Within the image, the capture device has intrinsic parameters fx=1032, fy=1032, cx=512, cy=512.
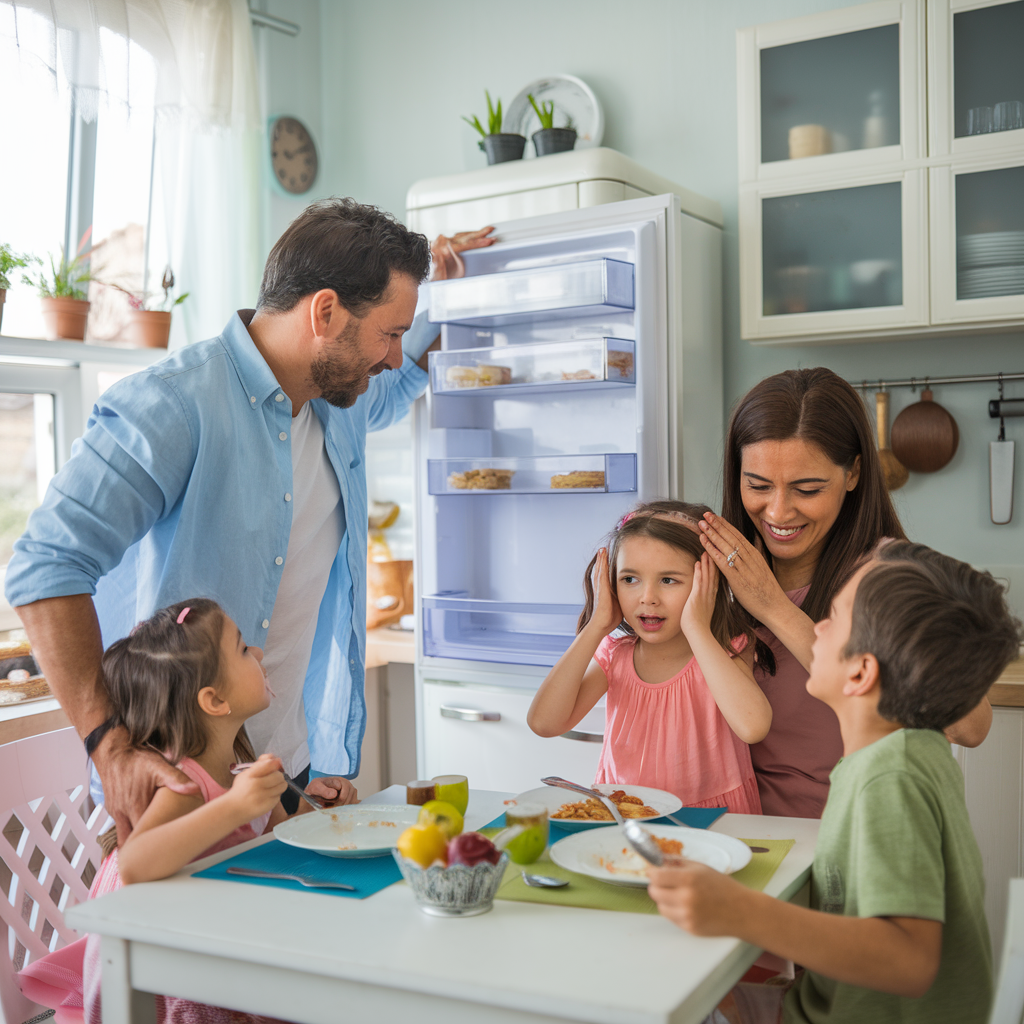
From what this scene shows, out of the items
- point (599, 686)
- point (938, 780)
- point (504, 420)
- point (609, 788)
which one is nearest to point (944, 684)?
point (938, 780)

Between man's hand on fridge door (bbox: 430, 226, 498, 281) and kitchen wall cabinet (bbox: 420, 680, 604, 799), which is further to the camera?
man's hand on fridge door (bbox: 430, 226, 498, 281)

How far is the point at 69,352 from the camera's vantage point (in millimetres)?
2959

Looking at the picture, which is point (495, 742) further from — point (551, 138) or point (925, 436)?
point (551, 138)

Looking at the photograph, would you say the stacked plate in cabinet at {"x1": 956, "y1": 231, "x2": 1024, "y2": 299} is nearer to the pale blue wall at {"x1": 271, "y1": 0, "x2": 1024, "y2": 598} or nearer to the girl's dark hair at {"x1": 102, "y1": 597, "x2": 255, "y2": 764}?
the pale blue wall at {"x1": 271, "y1": 0, "x2": 1024, "y2": 598}

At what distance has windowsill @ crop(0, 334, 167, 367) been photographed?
9.18ft

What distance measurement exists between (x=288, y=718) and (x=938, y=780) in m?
1.13

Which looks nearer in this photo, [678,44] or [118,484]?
[118,484]

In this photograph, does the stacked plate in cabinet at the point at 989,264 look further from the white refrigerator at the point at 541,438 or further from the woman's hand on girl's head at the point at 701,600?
the woman's hand on girl's head at the point at 701,600

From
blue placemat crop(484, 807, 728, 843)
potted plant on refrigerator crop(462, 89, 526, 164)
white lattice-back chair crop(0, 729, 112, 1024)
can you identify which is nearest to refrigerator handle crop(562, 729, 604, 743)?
blue placemat crop(484, 807, 728, 843)

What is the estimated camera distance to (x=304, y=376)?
183cm

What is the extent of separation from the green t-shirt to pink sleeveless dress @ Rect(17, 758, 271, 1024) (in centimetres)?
74

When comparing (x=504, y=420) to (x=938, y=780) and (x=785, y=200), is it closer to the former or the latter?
(x=785, y=200)

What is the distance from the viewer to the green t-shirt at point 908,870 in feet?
3.37

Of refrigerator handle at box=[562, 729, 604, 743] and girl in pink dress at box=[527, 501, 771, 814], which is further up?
girl in pink dress at box=[527, 501, 771, 814]
